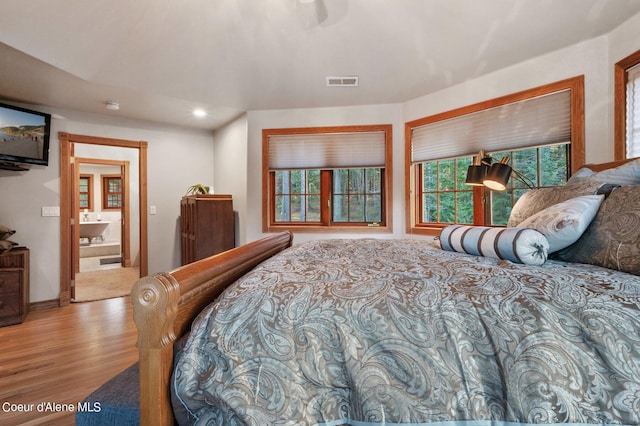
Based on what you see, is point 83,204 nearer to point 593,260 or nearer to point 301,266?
point 301,266

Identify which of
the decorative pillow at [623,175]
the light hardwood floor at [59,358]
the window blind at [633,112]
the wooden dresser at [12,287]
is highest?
the window blind at [633,112]

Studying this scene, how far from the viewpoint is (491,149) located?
2.86 m

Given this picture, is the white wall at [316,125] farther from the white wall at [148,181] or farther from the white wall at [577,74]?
the white wall at [148,181]

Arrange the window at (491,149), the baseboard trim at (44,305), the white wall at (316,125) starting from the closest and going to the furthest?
the window at (491,149) → the baseboard trim at (44,305) → the white wall at (316,125)

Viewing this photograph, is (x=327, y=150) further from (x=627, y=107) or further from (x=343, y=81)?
(x=627, y=107)

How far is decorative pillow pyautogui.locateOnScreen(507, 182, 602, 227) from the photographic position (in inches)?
56.9

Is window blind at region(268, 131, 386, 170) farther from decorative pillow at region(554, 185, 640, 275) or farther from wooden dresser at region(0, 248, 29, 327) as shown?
wooden dresser at region(0, 248, 29, 327)

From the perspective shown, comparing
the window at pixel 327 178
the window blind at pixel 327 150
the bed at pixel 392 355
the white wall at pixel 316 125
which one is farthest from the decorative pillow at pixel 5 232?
the bed at pixel 392 355

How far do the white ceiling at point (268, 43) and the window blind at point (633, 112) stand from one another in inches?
15.7

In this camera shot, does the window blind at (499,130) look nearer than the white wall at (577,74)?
No

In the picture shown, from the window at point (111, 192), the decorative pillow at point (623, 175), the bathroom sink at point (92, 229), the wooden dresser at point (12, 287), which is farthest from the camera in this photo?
the window at point (111, 192)

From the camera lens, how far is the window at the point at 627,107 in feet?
6.67

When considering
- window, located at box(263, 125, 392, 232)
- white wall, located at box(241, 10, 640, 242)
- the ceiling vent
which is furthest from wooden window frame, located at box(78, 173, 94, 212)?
the ceiling vent

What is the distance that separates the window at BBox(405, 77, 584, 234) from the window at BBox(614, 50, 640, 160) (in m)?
0.23
